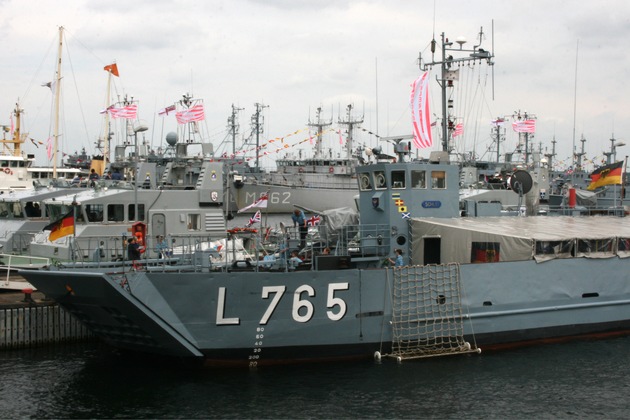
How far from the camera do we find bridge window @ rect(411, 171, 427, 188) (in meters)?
21.0

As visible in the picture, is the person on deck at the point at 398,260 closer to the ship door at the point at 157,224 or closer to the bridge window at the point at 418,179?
the bridge window at the point at 418,179

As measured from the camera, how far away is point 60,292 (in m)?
17.8

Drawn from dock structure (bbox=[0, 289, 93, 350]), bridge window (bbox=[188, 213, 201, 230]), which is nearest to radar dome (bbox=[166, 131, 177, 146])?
bridge window (bbox=[188, 213, 201, 230])

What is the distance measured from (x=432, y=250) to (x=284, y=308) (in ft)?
15.7

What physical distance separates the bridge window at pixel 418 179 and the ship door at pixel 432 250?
165 cm

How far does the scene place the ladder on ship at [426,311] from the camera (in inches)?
744

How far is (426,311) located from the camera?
19078 millimetres

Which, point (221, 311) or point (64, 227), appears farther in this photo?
point (64, 227)

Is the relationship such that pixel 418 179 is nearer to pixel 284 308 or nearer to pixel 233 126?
pixel 284 308

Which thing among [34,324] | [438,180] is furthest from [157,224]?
[438,180]

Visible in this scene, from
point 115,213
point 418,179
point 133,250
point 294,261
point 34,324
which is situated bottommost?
point 34,324

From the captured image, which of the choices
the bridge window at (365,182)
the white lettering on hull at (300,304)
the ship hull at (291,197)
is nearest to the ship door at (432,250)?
the bridge window at (365,182)

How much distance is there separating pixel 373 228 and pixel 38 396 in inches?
374

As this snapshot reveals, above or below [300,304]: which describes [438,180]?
above
